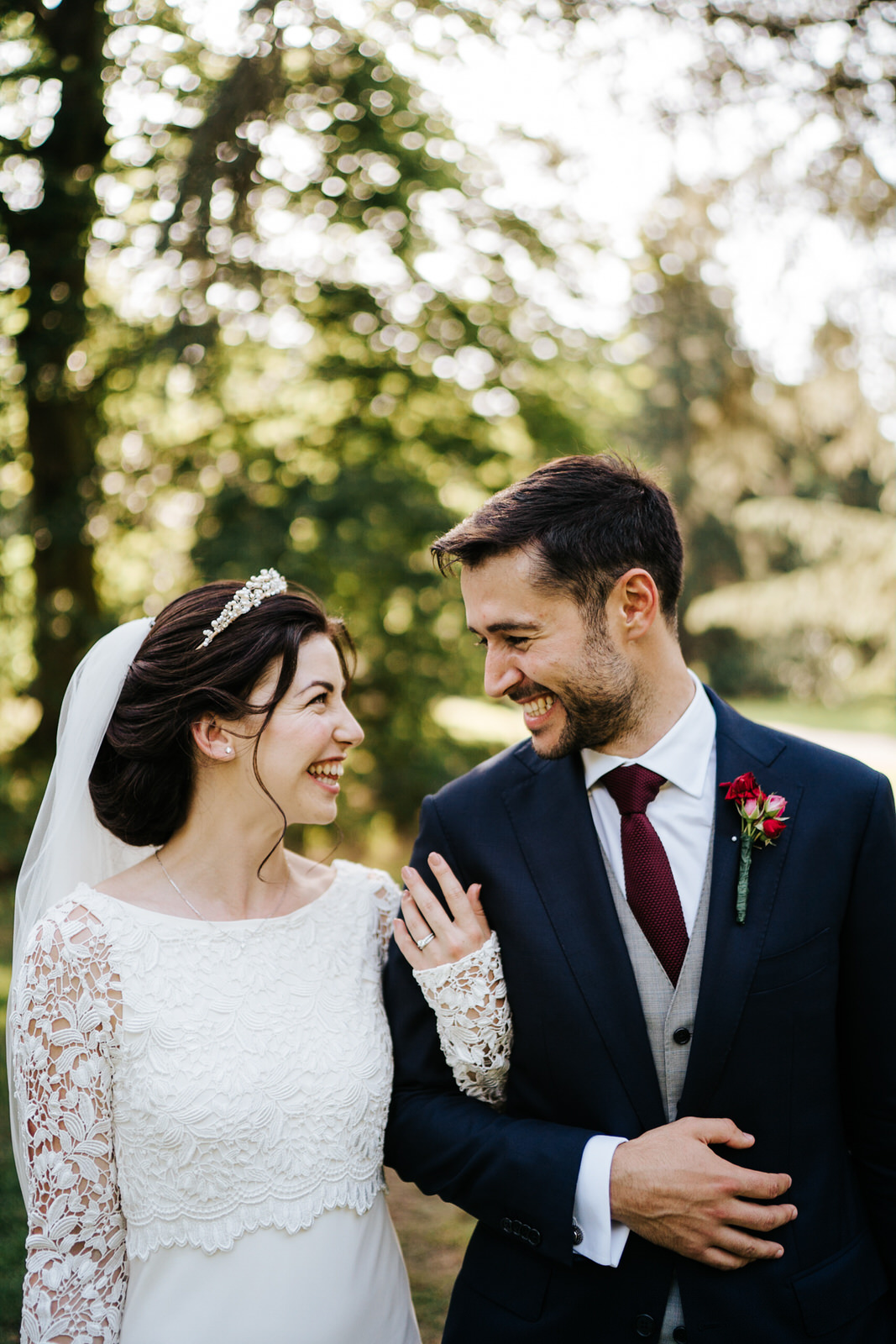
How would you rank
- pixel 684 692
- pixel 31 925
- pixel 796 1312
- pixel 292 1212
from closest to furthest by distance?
pixel 796 1312, pixel 292 1212, pixel 684 692, pixel 31 925

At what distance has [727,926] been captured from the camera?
6.91 feet

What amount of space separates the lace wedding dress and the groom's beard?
0.49 metres

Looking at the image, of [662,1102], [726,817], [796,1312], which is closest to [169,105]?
[726,817]

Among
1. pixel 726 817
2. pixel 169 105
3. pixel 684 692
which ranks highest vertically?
pixel 169 105

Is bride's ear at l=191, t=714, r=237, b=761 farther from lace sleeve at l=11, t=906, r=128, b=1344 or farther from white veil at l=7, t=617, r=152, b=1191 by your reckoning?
lace sleeve at l=11, t=906, r=128, b=1344

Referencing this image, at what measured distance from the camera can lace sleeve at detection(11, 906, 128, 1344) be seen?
213 centimetres

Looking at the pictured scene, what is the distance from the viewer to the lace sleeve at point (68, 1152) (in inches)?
84.0

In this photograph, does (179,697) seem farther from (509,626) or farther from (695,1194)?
(695,1194)

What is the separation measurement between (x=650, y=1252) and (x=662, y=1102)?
29 cm

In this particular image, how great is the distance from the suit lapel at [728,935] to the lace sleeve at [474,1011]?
0.41m

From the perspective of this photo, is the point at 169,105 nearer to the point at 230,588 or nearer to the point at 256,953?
the point at 230,588

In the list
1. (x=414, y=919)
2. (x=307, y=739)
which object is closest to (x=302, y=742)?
(x=307, y=739)

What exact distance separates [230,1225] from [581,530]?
5.62ft

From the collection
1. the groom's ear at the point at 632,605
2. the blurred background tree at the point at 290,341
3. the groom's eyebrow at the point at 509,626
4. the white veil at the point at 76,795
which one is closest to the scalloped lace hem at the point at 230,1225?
→ the white veil at the point at 76,795
